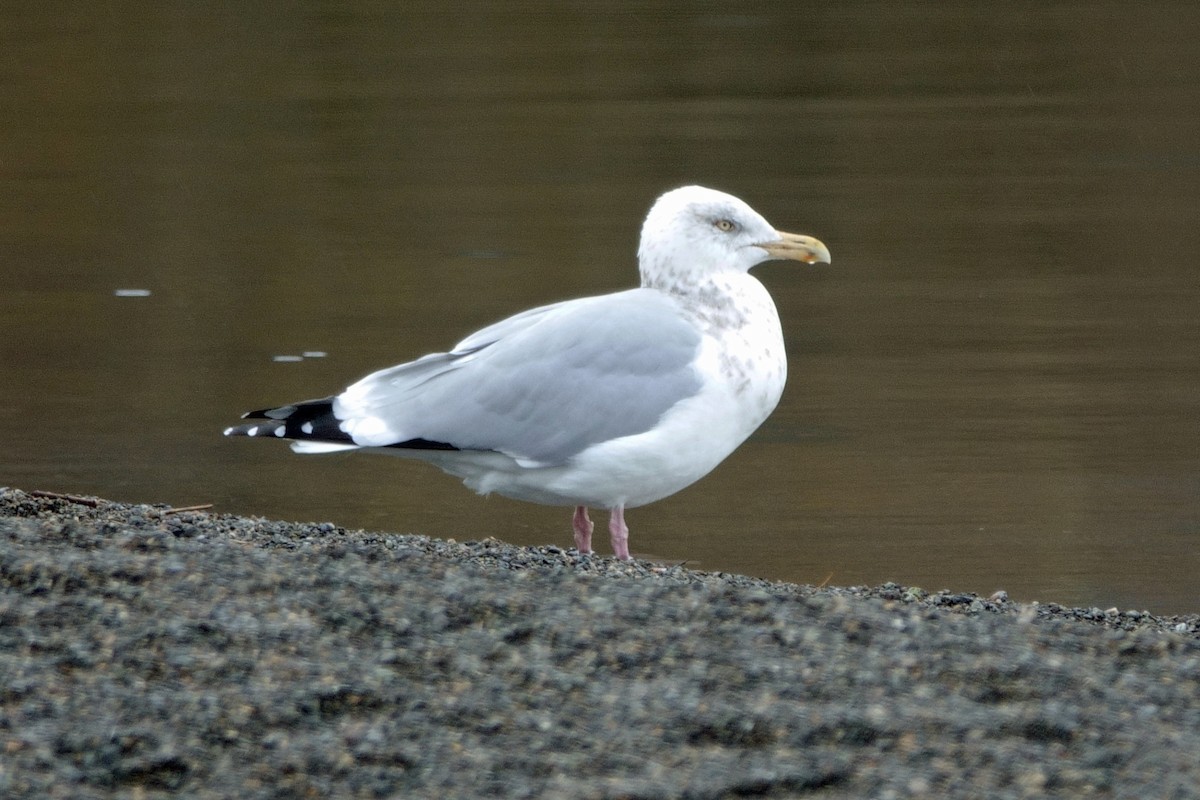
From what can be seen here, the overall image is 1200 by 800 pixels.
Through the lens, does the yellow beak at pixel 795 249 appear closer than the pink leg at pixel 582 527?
No

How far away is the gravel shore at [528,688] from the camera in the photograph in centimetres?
305

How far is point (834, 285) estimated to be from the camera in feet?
34.0

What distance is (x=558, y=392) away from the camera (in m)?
5.49

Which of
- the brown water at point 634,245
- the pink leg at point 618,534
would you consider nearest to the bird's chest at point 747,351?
the pink leg at point 618,534

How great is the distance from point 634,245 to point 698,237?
16.4ft

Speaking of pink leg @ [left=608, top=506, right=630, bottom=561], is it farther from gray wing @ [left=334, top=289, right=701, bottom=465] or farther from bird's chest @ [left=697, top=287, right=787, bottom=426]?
bird's chest @ [left=697, top=287, right=787, bottom=426]

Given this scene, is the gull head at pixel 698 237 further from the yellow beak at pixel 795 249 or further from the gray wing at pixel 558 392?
the gray wing at pixel 558 392

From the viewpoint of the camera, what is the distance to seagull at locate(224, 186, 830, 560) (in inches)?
213

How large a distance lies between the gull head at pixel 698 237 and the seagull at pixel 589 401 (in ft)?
0.04

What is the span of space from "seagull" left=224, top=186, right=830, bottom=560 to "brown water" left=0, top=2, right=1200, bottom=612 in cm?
107

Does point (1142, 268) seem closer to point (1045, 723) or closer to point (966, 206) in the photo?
point (966, 206)

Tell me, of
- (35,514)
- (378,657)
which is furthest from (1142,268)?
(378,657)

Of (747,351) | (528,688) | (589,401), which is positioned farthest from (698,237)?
(528,688)

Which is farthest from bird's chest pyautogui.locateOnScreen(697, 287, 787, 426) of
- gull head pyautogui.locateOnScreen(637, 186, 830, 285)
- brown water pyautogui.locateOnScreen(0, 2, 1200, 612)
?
brown water pyautogui.locateOnScreen(0, 2, 1200, 612)
